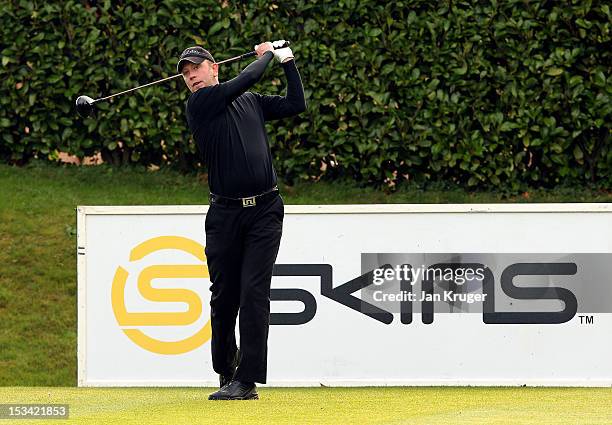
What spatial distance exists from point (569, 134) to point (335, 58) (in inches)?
81.8

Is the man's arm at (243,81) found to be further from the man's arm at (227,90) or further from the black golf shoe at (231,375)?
the black golf shoe at (231,375)

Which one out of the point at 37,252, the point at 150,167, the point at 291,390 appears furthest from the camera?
the point at 150,167

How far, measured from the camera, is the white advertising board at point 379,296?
8.46m

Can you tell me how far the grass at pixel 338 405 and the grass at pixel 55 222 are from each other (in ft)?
5.95

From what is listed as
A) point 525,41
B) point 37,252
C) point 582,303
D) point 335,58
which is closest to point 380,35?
point 335,58

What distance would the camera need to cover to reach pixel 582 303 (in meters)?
8.46

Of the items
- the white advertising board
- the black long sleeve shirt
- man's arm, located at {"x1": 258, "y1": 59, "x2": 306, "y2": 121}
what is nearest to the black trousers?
the black long sleeve shirt

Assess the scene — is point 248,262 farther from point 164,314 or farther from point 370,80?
point 370,80

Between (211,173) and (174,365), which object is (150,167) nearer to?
(174,365)

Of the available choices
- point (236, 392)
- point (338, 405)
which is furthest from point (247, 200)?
point (338, 405)

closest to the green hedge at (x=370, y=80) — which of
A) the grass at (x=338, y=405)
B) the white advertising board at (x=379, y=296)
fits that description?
the white advertising board at (x=379, y=296)

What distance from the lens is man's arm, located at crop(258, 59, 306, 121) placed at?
720 cm

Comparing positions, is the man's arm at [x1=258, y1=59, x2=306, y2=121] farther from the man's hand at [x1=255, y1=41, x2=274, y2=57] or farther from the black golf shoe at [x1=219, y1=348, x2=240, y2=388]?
the black golf shoe at [x1=219, y1=348, x2=240, y2=388]

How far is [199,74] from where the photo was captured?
7133 mm
